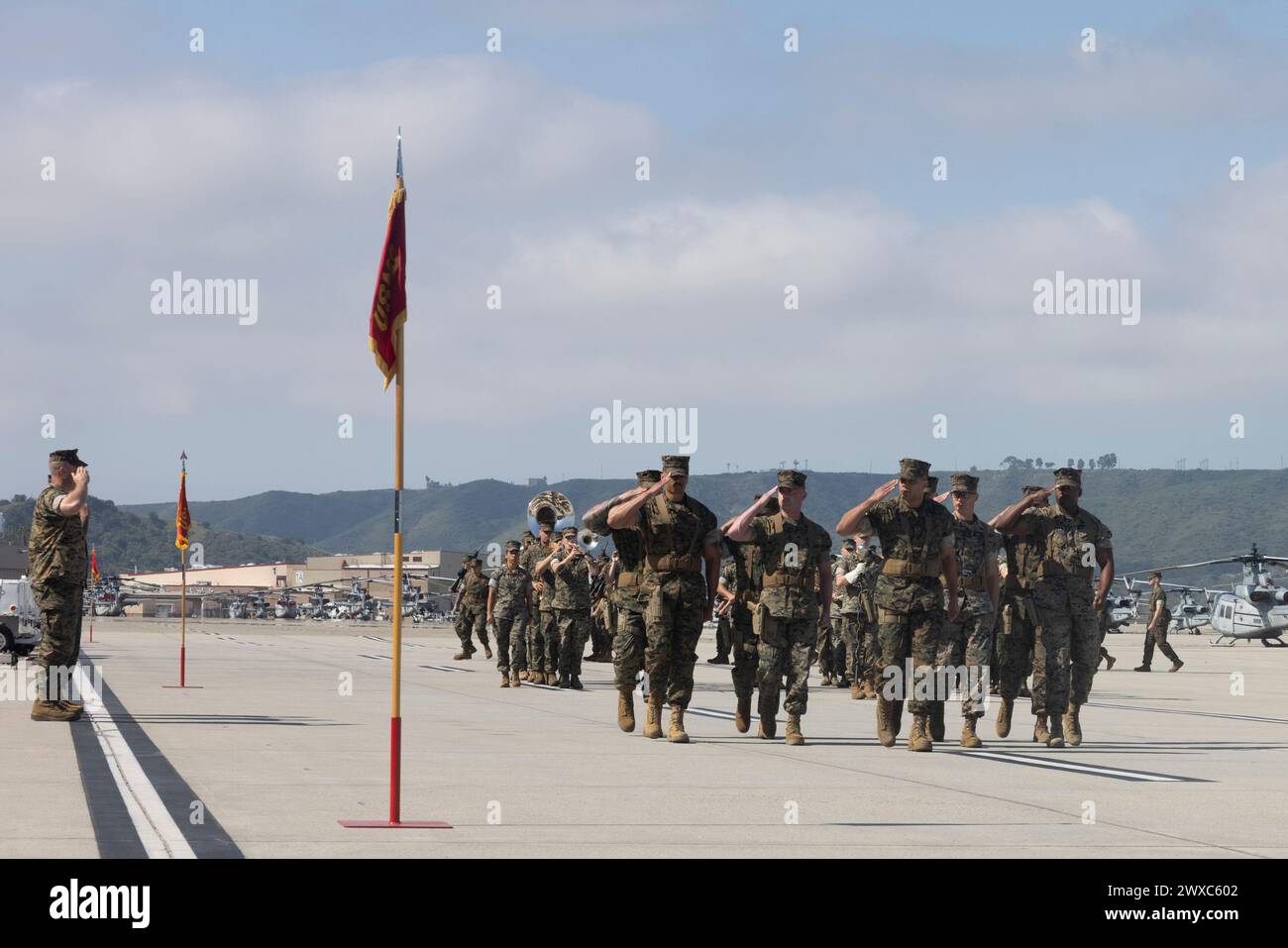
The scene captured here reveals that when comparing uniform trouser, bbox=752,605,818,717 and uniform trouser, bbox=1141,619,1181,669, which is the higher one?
uniform trouser, bbox=752,605,818,717

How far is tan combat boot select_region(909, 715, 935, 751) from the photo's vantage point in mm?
14124

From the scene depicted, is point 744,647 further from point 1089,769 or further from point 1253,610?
point 1253,610

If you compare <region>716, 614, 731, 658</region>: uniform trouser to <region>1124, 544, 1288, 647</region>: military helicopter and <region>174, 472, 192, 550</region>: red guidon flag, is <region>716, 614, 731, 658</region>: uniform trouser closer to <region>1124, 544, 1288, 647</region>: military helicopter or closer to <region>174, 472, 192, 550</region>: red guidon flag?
<region>174, 472, 192, 550</region>: red guidon flag

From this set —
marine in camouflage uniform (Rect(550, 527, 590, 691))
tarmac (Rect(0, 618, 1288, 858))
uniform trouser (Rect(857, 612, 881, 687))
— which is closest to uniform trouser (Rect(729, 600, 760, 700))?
tarmac (Rect(0, 618, 1288, 858))

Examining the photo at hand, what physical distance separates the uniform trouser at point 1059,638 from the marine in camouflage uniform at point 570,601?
9394mm

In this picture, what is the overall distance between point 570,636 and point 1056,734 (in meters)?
10.5

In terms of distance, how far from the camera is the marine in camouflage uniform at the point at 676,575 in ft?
48.0

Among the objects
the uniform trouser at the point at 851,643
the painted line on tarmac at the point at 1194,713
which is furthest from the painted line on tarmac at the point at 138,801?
the painted line on tarmac at the point at 1194,713

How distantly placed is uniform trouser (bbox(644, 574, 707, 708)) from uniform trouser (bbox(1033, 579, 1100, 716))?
2.88 meters

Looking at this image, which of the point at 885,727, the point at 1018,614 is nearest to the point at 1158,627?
the point at 1018,614

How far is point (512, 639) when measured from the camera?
24703 mm

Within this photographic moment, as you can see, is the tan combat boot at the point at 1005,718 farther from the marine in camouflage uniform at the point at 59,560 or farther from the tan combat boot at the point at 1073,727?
the marine in camouflage uniform at the point at 59,560
